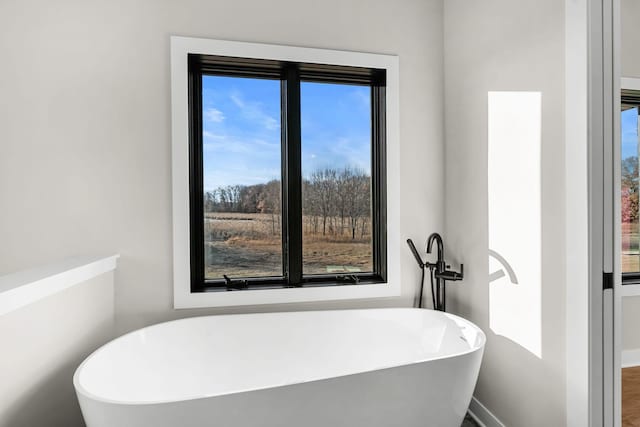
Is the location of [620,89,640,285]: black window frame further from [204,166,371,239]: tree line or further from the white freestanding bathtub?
[204,166,371,239]: tree line

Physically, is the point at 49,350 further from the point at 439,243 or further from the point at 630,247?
the point at 630,247

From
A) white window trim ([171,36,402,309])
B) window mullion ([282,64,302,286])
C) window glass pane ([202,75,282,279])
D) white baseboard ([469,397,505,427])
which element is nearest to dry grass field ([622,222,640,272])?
white baseboard ([469,397,505,427])

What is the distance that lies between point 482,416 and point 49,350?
2.16m

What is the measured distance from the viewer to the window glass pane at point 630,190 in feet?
4.61

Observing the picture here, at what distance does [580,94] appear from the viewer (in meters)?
1.47

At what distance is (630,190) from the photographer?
1413 mm

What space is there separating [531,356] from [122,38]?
2.66 metres

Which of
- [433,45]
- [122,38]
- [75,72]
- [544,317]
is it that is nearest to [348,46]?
[433,45]

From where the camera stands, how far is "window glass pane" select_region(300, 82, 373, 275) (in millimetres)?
2451

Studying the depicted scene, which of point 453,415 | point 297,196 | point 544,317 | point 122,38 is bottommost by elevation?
point 453,415

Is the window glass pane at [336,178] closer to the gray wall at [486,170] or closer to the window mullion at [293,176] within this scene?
the window mullion at [293,176]

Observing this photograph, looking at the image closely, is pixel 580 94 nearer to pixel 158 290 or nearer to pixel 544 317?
pixel 544 317

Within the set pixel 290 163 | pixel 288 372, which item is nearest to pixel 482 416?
pixel 288 372

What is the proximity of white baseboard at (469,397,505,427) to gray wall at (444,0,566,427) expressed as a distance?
0.03m
